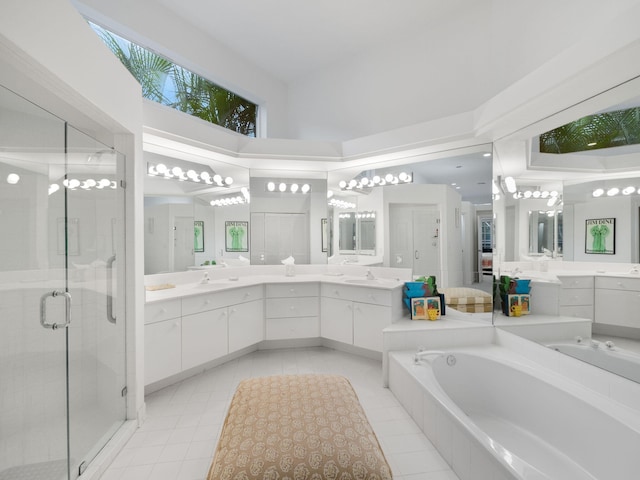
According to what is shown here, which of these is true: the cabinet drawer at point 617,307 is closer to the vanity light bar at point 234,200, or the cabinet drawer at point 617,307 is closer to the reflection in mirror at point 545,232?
the reflection in mirror at point 545,232

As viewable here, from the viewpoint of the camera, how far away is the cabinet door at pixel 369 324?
291 cm

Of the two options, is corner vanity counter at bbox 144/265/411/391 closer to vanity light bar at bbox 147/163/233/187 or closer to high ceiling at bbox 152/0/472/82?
vanity light bar at bbox 147/163/233/187

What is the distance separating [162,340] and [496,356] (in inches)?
104

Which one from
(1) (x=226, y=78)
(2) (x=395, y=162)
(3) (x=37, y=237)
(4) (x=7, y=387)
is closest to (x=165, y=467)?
(4) (x=7, y=387)

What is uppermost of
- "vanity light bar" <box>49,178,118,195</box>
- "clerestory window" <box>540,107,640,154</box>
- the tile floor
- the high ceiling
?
the high ceiling

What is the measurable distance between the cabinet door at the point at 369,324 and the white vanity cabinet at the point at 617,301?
151 cm

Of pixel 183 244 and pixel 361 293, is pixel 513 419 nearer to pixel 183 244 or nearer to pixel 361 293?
pixel 361 293

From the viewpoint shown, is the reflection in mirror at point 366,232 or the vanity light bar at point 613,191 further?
the reflection in mirror at point 366,232

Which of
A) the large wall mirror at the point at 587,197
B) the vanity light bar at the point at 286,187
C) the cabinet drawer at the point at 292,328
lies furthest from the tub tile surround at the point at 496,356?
the vanity light bar at the point at 286,187

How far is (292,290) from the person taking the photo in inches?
130

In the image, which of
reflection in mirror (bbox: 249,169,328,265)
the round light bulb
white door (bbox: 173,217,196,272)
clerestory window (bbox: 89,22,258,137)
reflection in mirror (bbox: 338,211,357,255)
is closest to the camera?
the round light bulb

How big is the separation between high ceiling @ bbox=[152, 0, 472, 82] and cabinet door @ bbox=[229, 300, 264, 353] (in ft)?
9.43

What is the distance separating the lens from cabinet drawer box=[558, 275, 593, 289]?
1919mm

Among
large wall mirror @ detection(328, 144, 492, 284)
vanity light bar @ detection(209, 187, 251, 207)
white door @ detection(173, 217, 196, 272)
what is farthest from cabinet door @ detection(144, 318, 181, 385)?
large wall mirror @ detection(328, 144, 492, 284)
